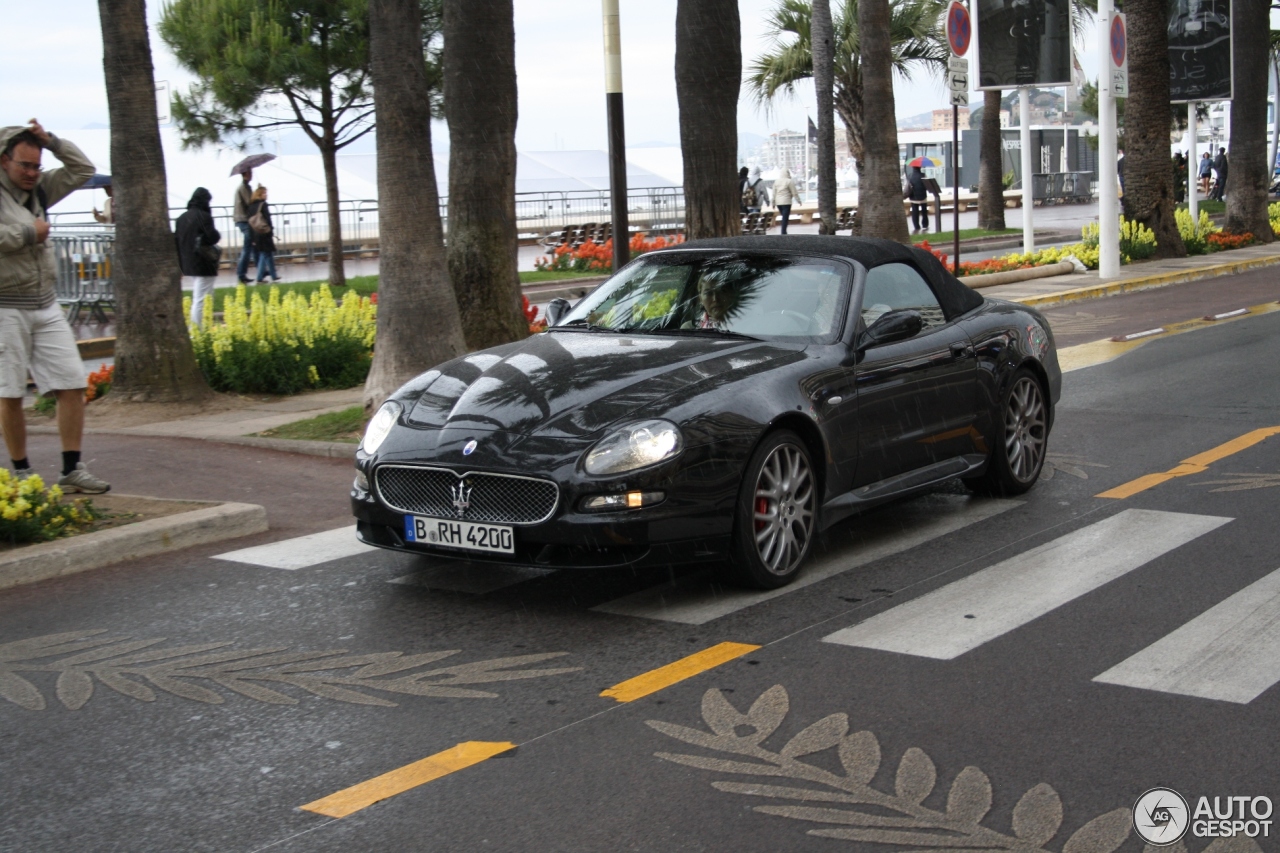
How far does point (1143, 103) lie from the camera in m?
26.5

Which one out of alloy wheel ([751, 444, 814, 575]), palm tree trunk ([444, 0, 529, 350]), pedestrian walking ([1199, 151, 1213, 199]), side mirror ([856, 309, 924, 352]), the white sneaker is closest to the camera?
alloy wheel ([751, 444, 814, 575])

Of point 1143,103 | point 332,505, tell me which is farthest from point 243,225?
point 332,505

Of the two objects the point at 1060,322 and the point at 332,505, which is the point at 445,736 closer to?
the point at 332,505

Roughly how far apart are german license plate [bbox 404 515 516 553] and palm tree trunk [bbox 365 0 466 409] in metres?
4.95

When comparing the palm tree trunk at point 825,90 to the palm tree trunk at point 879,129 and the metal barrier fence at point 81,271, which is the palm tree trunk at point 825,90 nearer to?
the palm tree trunk at point 879,129

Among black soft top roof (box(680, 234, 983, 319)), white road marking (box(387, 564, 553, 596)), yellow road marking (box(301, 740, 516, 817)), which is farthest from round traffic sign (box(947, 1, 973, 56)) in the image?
yellow road marking (box(301, 740, 516, 817))

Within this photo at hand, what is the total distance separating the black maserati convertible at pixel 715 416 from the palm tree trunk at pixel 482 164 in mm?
4835

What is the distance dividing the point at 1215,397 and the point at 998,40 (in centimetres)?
1456

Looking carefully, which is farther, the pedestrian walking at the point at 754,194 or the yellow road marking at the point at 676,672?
the pedestrian walking at the point at 754,194

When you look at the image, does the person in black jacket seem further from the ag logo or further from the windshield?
the ag logo

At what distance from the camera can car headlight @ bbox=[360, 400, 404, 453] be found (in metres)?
6.65

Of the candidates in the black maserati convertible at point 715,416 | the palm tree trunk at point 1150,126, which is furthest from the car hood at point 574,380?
the palm tree trunk at point 1150,126

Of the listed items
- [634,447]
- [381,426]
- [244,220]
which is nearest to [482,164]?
[381,426]

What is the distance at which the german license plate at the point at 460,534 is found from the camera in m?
6.00
